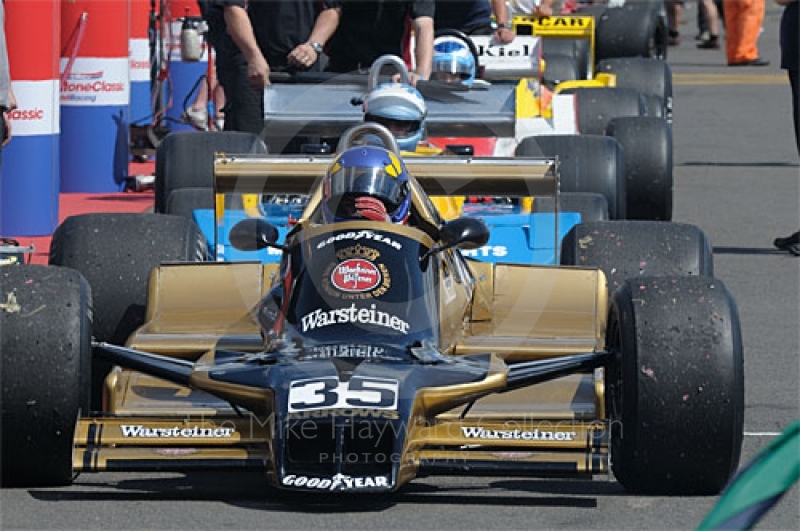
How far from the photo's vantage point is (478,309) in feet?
25.5

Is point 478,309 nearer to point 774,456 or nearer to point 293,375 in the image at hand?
point 293,375

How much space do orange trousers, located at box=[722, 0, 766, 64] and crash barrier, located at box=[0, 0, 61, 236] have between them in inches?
594

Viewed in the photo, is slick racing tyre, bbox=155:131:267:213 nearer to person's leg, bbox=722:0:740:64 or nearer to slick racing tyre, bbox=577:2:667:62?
slick racing tyre, bbox=577:2:667:62

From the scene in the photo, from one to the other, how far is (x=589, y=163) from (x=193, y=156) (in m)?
2.11

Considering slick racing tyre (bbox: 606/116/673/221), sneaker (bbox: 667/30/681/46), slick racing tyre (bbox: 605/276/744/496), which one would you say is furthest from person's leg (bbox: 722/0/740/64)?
slick racing tyre (bbox: 605/276/744/496)

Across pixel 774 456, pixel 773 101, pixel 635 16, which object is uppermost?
pixel 774 456

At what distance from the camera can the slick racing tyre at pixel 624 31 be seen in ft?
65.1

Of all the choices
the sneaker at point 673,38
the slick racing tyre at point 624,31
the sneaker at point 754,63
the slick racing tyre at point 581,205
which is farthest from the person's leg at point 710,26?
the slick racing tyre at point 581,205

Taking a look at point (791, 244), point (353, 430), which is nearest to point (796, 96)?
point (791, 244)

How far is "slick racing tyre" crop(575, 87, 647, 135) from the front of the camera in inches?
543

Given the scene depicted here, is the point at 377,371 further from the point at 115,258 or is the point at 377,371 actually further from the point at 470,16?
the point at 470,16

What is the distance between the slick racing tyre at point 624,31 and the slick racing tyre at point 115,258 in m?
12.1

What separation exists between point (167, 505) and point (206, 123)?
10809 millimetres

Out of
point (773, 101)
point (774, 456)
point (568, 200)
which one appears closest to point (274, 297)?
point (568, 200)
